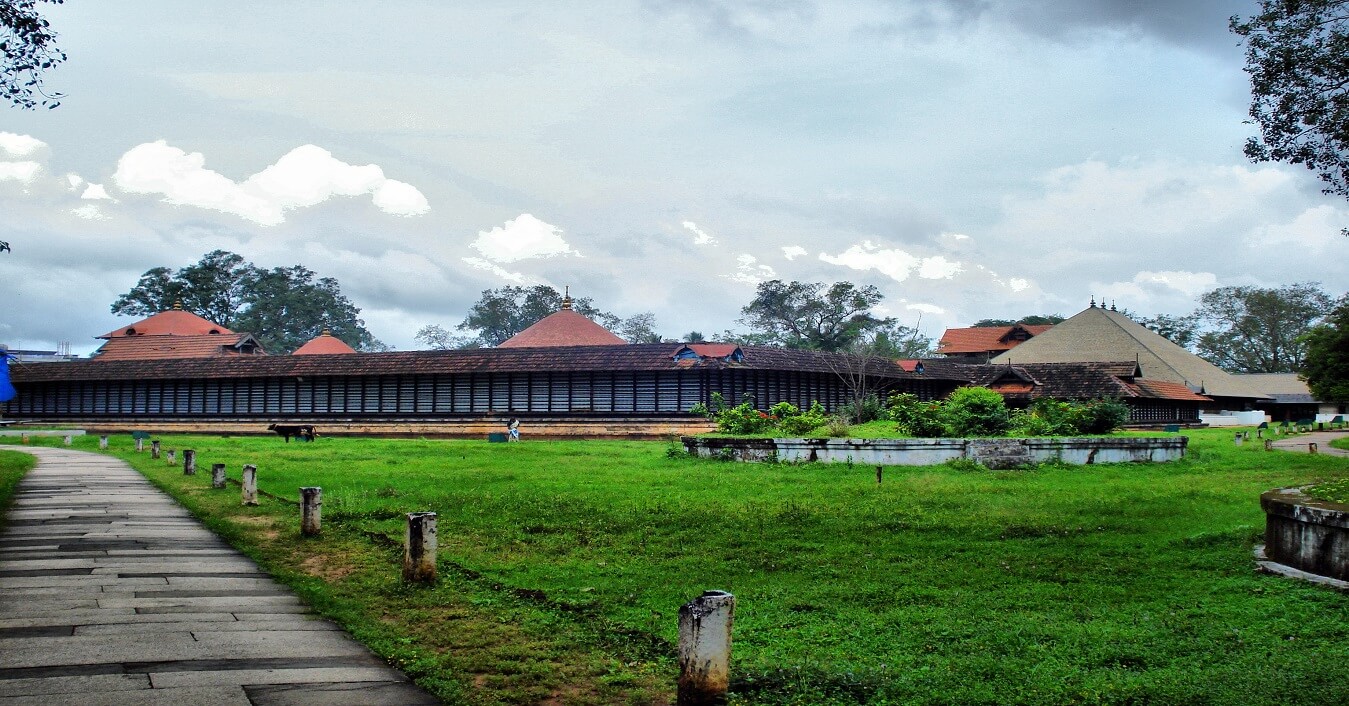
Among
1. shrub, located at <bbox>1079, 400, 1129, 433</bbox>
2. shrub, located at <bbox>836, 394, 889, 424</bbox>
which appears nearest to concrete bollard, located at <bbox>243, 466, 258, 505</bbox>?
shrub, located at <bbox>1079, 400, 1129, 433</bbox>

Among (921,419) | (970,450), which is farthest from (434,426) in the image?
(970,450)

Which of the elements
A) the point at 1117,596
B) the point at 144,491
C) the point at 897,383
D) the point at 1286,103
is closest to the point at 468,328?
the point at 897,383

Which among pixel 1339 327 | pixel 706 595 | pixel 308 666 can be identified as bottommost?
pixel 308 666

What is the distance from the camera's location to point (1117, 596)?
23.8ft

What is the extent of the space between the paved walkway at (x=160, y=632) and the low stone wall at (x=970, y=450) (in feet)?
34.6

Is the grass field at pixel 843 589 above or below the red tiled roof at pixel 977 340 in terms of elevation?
below

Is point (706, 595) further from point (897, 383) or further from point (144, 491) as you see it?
point (897, 383)

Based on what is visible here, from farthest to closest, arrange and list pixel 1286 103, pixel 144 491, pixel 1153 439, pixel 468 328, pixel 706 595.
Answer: pixel 468 328 < pixel 1153 439 < pixel 144 491 < pixel 1286 103 < pixel 706 595

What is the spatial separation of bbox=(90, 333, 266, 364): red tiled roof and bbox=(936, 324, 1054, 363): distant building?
4652 cm

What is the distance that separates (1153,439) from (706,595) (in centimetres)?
1662

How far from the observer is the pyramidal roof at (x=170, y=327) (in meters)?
59.3

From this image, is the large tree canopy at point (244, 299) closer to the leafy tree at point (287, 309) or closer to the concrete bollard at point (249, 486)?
the leafy tree at point (287, 309)

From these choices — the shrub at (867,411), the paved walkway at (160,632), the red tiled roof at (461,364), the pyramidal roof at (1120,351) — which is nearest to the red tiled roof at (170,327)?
the red tiled roof at (461,364)

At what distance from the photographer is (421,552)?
823 centimetres
